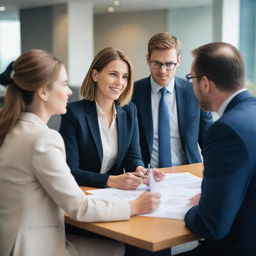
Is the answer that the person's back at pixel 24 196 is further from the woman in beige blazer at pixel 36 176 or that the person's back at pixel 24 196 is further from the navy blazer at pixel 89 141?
the navy blazer at pixel 89 141

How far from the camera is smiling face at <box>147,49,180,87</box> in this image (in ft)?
10.8

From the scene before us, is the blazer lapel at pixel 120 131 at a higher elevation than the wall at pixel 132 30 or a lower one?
lower

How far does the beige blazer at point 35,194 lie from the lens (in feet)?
6.27

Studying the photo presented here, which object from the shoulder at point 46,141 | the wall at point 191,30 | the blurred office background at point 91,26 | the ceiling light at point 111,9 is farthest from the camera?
the ceiling light at point 111,9

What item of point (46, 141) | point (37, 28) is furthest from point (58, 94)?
point (37, 28)

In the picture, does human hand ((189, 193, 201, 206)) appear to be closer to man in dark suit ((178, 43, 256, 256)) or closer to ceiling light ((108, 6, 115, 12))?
man in dark suit ((178, 43, 256, 256))

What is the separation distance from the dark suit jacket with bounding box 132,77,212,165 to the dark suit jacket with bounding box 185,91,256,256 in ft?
4.70

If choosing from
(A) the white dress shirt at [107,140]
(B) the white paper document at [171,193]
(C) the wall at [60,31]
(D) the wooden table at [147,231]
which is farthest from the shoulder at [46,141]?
(C) the wall at [60,31]

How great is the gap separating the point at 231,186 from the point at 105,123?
1252 millimetres

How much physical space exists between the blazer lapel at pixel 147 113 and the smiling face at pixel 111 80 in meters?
0.50

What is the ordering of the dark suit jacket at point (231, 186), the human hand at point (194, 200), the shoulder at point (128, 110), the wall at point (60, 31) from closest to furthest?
the dark suit jacket at point (231, 186), the human hand at point (194, 200), the shoulder at point (128, 110), the wall at point (60, 31)

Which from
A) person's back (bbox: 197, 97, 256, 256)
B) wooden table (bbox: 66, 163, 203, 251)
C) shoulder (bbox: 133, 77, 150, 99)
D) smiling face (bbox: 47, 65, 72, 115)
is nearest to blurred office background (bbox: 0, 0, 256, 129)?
shoulder (bbox: 133, 77, 150, 99)

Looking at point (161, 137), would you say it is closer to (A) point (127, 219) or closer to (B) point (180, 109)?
(B) point (180, 109)

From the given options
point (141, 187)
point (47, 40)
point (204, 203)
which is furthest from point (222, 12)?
point (204, 203)
